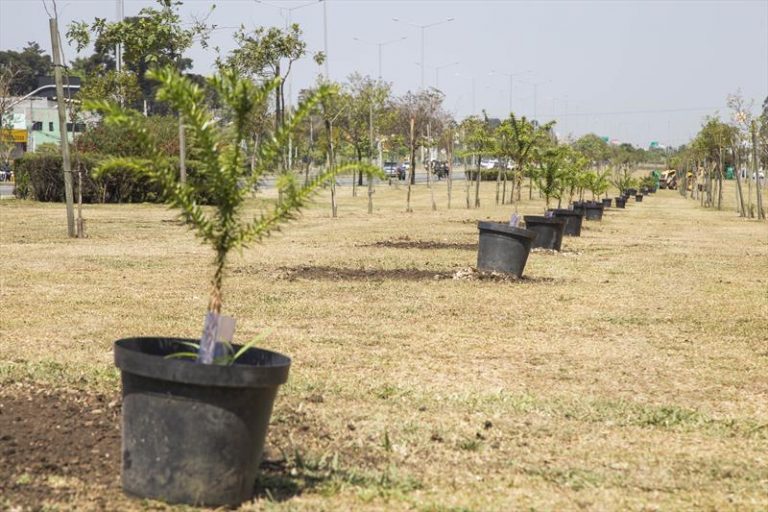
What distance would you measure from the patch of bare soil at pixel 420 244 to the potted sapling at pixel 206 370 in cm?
1638

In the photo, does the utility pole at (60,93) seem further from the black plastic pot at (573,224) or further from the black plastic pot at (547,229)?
the black plastic pot at (573,224)

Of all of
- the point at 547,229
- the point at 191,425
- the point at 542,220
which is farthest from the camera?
the point at 547,229

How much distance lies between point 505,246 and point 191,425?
1158 cm

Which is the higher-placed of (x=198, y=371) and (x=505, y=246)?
(x=198, y=371)

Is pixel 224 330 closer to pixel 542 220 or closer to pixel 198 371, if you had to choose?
pixel 198 371

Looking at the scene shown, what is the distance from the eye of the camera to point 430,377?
8867 millimetres

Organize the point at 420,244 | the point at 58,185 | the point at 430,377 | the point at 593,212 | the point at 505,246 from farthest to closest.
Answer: the point at 593,212, the point at 58,185, the point at 420,244, the point at 505,246, the point at 430,377

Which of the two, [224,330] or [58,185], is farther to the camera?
[58,185]

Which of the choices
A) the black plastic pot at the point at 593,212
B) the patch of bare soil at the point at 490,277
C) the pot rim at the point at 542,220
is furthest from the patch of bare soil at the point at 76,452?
the black plastic pot at the point at 593,212

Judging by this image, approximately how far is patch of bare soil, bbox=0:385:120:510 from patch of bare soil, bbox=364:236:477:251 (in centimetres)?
1510

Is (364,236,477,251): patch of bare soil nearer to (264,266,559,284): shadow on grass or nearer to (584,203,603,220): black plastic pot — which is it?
(264,266,559,284): shadow on grass

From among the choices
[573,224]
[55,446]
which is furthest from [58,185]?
[55,446]

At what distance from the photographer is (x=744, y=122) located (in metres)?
50.8

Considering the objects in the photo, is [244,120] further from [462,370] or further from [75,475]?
[462,370]
